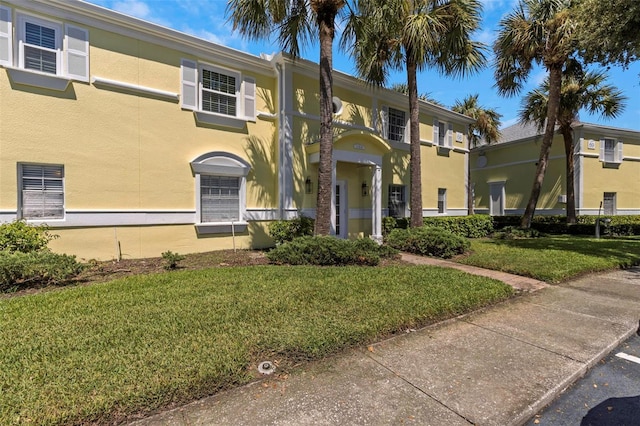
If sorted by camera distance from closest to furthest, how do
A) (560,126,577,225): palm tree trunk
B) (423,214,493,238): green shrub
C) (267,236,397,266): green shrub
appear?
(267,236,397,266): green shrub, (423,214,493,238): green shrub, (560,126,577,225): palm tree trunk

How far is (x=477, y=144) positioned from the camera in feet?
70.6

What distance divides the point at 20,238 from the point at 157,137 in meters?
3.94

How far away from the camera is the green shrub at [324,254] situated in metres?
7.68

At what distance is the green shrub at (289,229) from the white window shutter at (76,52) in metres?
6.23

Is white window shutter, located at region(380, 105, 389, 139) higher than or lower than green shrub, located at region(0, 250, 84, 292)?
higher

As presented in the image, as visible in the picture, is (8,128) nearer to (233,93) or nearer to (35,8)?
(35,8)

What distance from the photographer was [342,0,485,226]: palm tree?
30.9 ft

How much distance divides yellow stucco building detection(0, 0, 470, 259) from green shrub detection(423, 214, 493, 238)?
97.0 inches

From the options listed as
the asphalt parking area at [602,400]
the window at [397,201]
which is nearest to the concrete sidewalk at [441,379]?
the asphalt parking area at [602,400]

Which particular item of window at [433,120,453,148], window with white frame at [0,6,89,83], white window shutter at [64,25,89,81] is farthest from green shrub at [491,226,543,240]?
window with white frame at [0,6,89,83]

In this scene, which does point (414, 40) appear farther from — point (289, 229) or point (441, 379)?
point (441, 379)

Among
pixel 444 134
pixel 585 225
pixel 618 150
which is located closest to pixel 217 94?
pixel 444 134

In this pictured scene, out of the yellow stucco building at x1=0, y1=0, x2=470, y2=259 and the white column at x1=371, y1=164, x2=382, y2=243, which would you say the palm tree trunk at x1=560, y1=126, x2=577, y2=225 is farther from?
the white column at x1=371, y1=164, x2=382, y2=243

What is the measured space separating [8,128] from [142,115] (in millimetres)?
2776
